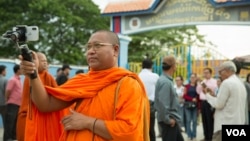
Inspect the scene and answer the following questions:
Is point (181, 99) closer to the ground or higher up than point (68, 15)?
closer to the ground

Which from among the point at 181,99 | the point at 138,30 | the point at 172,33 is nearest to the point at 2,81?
the point at 181,99

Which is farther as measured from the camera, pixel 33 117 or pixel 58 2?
pixel 58 2

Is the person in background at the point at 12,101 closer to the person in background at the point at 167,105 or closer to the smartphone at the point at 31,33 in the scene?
the person in background at the point at 167,105

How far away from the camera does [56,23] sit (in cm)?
2344

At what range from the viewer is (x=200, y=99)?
353 inches

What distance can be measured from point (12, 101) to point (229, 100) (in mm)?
4270

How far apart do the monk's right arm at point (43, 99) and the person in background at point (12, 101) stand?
5319 mm

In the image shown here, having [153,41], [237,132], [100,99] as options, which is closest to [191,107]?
[237,132]

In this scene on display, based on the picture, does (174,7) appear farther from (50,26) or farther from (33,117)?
(50,26)

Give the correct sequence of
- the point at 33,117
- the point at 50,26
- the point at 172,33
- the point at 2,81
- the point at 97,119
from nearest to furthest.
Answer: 1. the point at 97,119
2. the point at 33,117
3. the point at 2,81
4. the point at 50,26
5. the point at 172,33

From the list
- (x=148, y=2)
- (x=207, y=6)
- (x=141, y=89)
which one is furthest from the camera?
(x=148, y=2)

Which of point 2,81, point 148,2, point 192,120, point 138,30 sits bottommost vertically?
point 192,120

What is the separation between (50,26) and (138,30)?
11425 millimetres

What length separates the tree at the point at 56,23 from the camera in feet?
72.2
